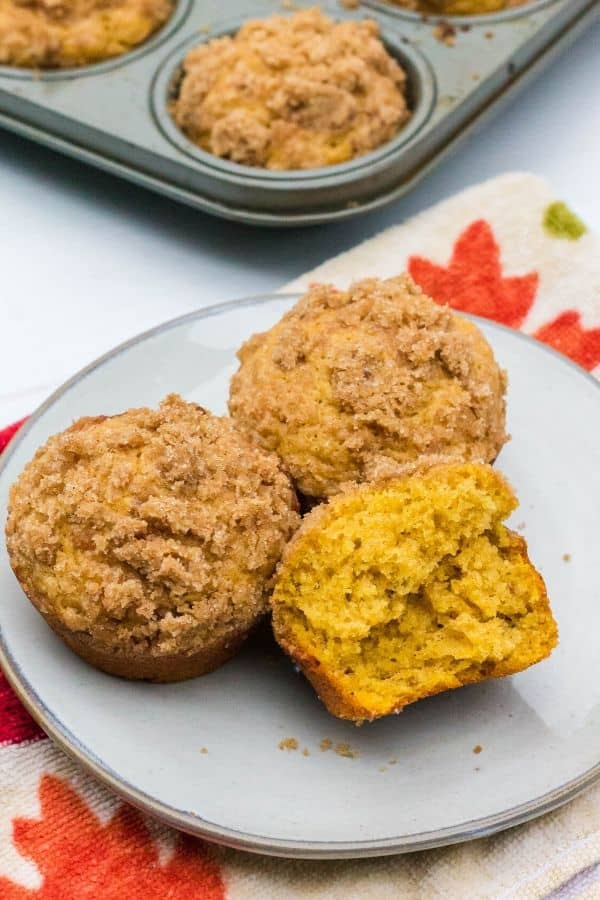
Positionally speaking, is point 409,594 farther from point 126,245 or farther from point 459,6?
point 459,6

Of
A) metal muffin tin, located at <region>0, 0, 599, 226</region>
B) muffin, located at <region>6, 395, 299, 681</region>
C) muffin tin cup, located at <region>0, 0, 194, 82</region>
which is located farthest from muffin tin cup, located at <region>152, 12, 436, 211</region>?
muffin, located at <region>6, 395, 299, 681</region>

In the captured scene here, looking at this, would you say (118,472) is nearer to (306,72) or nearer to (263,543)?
(263,543)

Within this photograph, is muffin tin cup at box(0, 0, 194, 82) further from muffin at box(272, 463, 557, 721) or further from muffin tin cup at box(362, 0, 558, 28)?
muffin at box(272, 463, 557, 721)

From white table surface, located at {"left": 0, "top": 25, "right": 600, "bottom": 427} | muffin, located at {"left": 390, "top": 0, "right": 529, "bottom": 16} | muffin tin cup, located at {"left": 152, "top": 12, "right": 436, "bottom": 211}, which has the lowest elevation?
white table surface, located at {"left": 0, "top": 25, "right": 600, "bottom": 427}

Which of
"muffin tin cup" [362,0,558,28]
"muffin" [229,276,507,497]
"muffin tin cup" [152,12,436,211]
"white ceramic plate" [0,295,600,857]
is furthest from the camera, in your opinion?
"muffin tin cup" [362,0,558,28]

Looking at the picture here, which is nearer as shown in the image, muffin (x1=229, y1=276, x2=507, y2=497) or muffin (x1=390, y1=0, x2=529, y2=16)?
muffin (x1=229, y1=276, x2=507, y2=497)

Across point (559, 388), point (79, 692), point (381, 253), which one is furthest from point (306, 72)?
point (79, 692)
